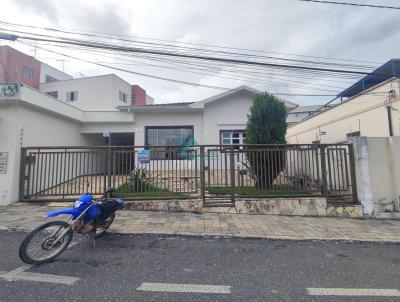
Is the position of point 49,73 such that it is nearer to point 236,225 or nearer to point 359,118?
point 359,118

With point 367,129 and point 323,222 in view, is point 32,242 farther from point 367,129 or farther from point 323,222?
point 367,129

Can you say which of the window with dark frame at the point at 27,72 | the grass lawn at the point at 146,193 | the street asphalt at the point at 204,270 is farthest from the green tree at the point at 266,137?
the window with dark frame at the point at 27,72

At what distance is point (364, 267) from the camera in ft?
12.5

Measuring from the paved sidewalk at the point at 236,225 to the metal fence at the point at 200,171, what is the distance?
754 millimetres

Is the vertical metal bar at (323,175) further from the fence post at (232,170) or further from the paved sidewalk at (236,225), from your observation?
the fence post at (232,170)

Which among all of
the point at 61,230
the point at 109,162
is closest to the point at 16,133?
the point at 109,162

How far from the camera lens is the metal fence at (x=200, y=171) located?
24.7 feet

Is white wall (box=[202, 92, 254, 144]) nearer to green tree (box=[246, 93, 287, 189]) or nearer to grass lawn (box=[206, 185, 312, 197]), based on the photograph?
green tree (box=[246, 93, 287, 189])

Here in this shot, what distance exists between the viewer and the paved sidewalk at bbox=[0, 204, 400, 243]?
5.32 m

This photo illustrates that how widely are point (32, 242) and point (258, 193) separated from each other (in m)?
5.72

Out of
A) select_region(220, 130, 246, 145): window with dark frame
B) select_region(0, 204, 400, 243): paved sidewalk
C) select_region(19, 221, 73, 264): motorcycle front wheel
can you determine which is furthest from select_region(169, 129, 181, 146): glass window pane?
select_region(19, 221, 73, 264): motorcycle front wheel

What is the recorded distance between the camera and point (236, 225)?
598 centimetres

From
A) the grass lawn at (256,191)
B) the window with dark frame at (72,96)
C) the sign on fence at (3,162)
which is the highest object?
the window with dark frame at (72,96)

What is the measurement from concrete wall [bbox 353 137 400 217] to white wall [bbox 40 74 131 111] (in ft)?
81.3
